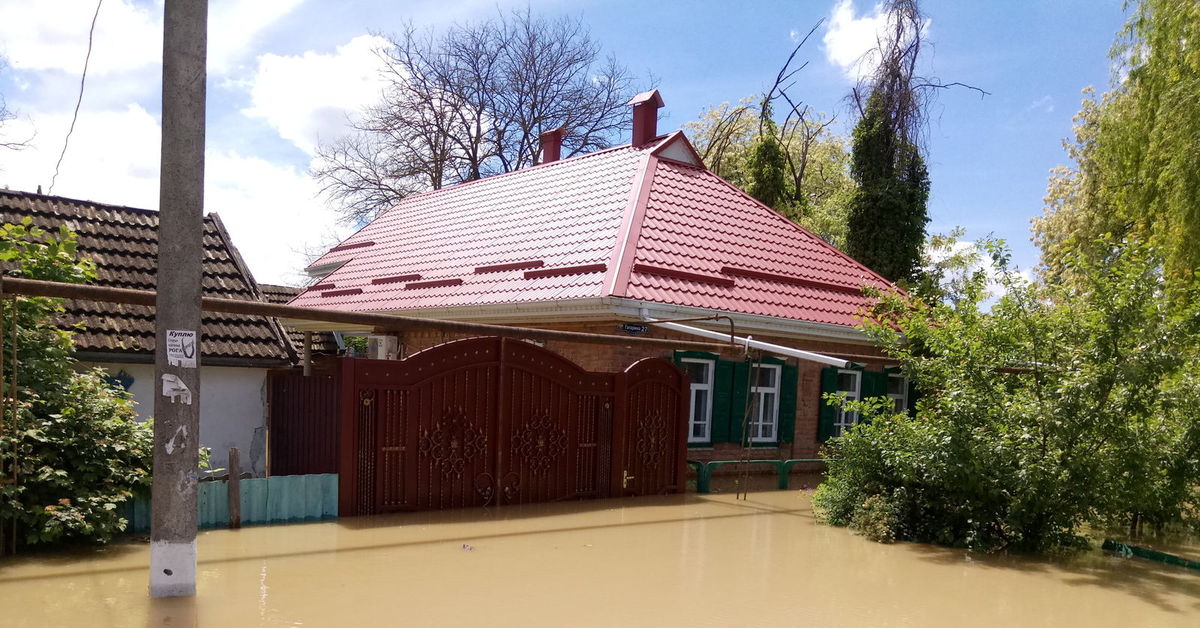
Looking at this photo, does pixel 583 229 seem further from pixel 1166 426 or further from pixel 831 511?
pixel 1166 426

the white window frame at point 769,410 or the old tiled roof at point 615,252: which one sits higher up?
the old tiled roof at point 615,252

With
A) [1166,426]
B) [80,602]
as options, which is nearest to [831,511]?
[1166,426]

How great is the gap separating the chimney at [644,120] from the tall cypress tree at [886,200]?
15.6ft

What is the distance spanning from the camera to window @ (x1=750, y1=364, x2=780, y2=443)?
14.9 meters

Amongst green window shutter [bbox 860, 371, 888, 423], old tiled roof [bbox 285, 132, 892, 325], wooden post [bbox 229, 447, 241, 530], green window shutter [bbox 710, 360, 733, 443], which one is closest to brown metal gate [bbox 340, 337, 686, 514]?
wooden post [bbox 229, 447, 241, 530]

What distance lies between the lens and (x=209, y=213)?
15320 millimetres

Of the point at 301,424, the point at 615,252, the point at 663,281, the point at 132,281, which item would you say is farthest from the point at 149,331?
the point at 663,281

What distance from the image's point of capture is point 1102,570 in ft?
29.9

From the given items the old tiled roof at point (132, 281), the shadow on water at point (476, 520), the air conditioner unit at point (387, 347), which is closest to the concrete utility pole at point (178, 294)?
the shadow on water at point (476, 520)

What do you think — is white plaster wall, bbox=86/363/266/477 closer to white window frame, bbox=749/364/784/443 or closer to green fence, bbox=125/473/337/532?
green fence, bbox=125/473/337/532

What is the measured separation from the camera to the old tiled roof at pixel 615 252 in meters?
14.2

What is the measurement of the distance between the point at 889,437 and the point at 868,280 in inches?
302

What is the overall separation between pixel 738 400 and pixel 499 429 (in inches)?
199

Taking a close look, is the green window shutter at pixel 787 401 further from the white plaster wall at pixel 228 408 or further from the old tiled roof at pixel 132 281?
the white plaster wall at pixel 228 408
